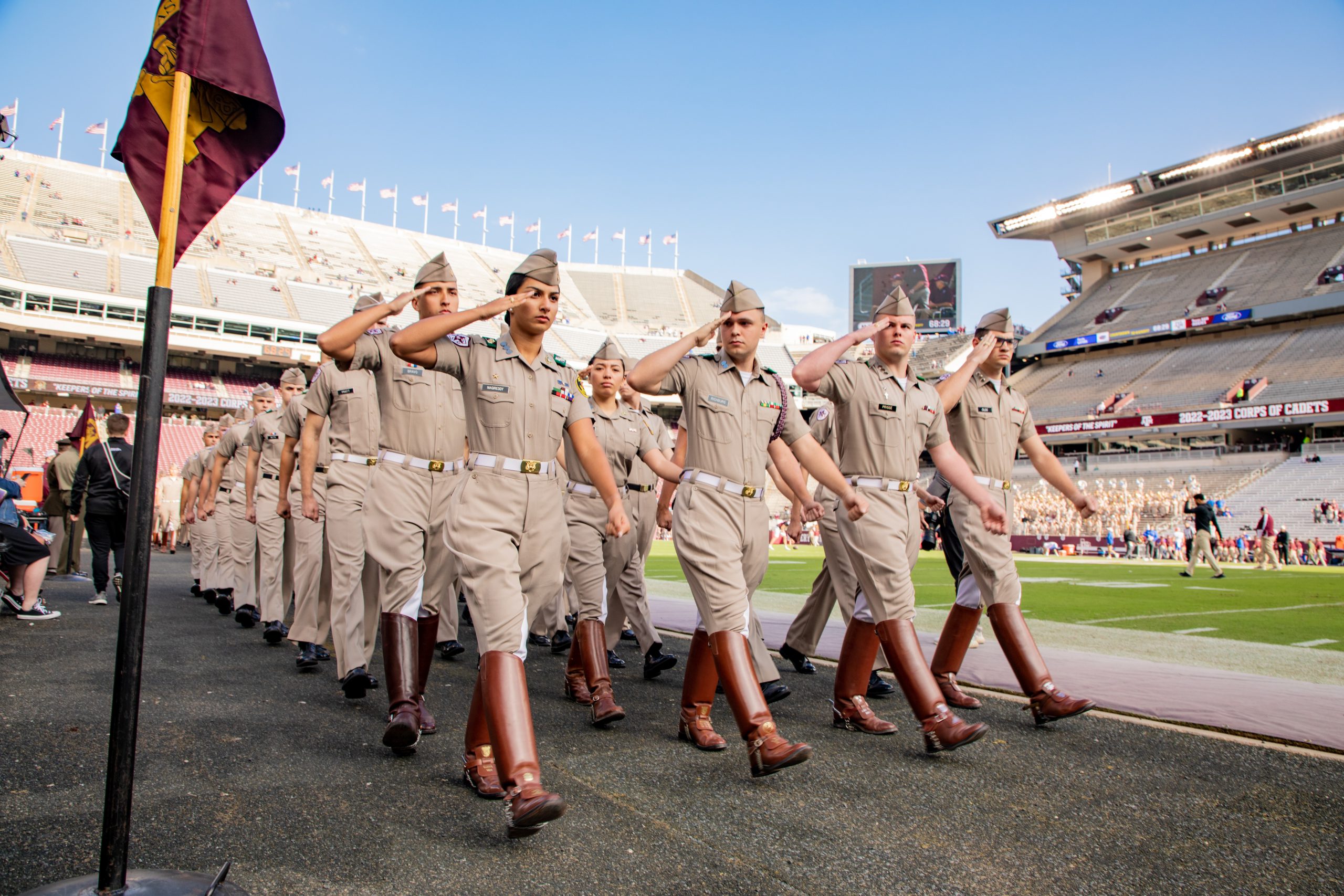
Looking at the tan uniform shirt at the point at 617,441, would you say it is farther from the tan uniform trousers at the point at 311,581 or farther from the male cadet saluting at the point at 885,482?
the male cadet saluting at the point at 885,482

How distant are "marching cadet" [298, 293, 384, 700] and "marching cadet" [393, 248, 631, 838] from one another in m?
1.31

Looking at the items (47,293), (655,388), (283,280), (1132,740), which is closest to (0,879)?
(655,388)

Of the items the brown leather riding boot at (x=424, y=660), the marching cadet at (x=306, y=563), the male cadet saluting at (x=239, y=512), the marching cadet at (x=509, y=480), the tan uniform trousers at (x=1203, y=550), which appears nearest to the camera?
the marching cadet at (x=509, y=480)

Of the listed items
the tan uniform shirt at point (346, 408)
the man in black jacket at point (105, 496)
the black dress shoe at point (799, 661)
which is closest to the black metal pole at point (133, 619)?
the tan uniform shirt at point (346, 408)

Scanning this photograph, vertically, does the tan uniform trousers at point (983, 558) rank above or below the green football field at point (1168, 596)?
above

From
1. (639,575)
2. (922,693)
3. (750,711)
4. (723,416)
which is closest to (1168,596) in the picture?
(639,575)

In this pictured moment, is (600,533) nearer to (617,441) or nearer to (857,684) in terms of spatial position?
(617,441)

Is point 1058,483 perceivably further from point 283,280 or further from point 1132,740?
point 283,280

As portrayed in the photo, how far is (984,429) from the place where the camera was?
507 cm

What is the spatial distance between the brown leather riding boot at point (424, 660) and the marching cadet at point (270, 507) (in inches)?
119

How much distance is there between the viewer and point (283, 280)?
53.6 meters

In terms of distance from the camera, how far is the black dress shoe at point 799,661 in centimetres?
591

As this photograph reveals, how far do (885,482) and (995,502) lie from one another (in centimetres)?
65

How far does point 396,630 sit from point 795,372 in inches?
88.1
